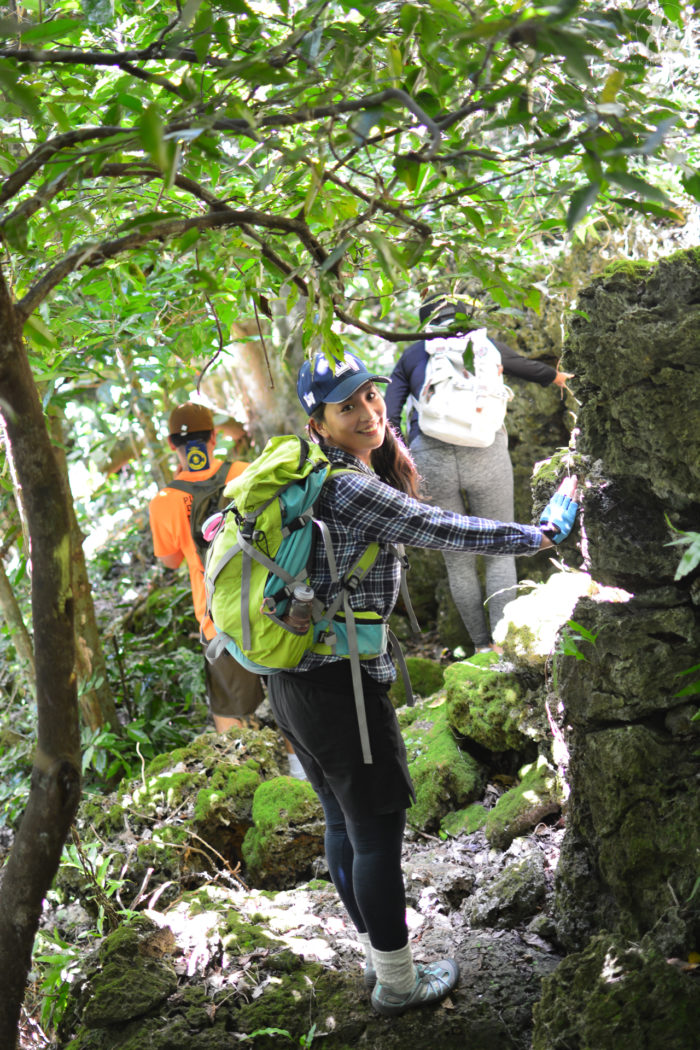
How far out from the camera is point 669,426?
2941 millimetres

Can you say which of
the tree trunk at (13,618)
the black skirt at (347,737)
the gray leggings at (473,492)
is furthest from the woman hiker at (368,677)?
the tree trunk at (13,618)

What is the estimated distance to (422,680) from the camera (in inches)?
257

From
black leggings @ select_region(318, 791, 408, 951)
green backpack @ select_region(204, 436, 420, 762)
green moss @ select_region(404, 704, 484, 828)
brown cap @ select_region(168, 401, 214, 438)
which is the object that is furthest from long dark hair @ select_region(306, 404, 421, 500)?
brown cap @ select_region(168, 401, 214, 438)

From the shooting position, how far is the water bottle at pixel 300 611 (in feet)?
9.05

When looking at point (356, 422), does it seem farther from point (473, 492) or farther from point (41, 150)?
point (473, 492)

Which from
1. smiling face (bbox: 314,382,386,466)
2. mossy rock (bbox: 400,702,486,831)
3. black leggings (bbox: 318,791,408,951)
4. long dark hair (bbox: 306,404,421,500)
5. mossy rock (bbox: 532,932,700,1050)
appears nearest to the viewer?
mossy rock (bbox: 532,932,700,1050)

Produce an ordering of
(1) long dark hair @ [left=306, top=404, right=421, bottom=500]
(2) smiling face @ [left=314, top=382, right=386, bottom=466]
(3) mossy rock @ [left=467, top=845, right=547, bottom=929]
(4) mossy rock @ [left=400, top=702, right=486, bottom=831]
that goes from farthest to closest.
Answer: (4) mossy rock @ [left=400, top=702, right=486, bottom=831], (3) mossy rock @ [left=467, top=845, right=547, bottom=929], (1) long dark hair @ [left=306, top=404, right=421, bottom=500], (2) smiling face @ [left=314, top=382, right=386, bottom=466]

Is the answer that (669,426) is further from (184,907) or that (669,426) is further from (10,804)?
(10,804)

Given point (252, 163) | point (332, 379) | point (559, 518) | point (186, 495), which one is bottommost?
point (559, 518)

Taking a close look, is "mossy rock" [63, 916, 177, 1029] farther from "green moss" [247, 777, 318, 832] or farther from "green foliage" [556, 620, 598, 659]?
"green foliage" [556, 620, 598, 659]

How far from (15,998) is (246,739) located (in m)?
3.43

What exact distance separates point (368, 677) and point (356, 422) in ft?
2.88

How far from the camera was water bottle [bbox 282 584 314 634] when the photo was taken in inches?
109

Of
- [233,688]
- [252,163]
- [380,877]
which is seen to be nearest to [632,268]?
[252,163]
